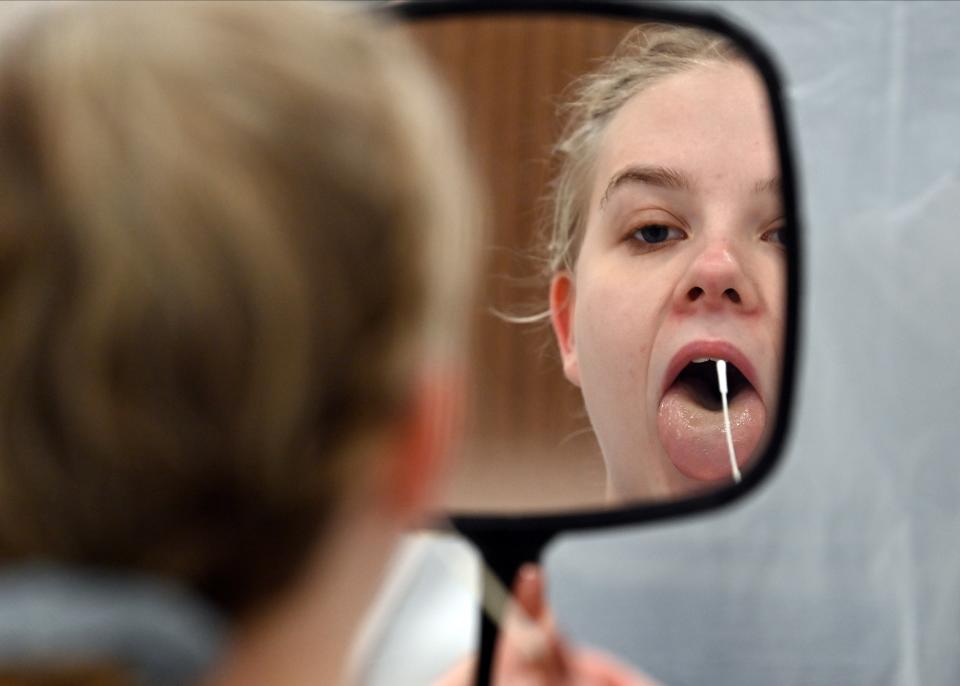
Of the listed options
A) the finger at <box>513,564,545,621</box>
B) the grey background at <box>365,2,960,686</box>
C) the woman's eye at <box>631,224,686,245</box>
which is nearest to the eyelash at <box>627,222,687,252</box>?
the woman's eye at <box>631,224,686,245</box>

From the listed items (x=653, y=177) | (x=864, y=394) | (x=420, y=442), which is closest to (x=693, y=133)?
(x=653, y=177)

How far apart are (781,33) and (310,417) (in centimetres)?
70

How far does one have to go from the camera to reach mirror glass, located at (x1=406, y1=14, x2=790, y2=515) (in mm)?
467

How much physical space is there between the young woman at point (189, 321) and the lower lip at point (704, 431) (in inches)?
8.7

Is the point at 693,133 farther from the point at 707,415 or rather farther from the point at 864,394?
the point at 864,394

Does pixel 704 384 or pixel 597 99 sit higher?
pixel 597 99

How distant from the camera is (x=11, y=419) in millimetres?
300

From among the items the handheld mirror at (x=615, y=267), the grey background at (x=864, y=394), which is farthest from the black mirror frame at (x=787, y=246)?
the grey background at (x=864, y=394)

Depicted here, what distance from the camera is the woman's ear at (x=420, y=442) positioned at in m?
0.34

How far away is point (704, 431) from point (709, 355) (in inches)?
1.6

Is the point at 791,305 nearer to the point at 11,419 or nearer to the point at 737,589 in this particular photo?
the point at 11,419

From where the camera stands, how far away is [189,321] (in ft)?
0.96

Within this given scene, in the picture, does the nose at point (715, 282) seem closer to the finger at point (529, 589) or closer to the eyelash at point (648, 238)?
the eyelash at point (648, 238)

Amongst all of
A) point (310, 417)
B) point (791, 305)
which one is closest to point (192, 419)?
point (310, 417)
